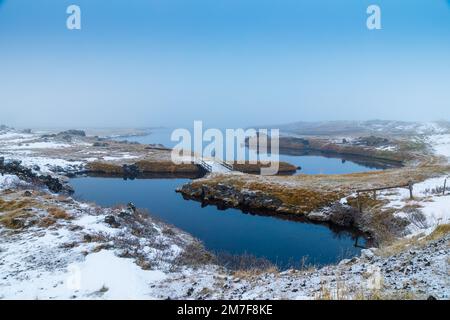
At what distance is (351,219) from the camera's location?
110 feet

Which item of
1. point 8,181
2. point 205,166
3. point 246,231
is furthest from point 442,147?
point 8,181

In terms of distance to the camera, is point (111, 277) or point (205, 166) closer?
point (111, 277)

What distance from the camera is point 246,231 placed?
3288 centimetres

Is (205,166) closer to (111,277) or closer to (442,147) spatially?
(111,277)

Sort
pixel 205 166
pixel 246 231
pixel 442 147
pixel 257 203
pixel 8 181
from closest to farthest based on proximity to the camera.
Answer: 1. pixel 246 231
2. pixel 8 181
3. pixel 257 203
4. pixel 205 166
5. pixel 442 147

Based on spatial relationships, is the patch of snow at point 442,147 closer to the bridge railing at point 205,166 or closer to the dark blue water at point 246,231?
the bridge railing at point 205,166

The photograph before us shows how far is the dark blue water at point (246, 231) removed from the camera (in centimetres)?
2664

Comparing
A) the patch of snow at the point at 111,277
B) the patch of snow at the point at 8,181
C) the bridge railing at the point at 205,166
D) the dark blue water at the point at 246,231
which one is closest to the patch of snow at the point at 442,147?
the bridge railing at the point at 205,166

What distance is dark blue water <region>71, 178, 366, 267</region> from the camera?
26641mm

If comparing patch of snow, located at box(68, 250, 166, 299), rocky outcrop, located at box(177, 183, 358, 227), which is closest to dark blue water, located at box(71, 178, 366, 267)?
rocky outcrop, located at box(177, 183, 358, 227)

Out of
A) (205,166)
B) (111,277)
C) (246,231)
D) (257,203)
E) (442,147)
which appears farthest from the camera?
(442,147)
